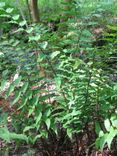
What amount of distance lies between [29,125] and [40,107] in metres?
0.32

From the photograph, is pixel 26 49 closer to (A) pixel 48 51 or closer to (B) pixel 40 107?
(A) pixel 48 51

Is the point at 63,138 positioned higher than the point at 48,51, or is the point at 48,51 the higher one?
the point at 48,51

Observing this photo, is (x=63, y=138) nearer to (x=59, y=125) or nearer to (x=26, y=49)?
(x=59, y=125)

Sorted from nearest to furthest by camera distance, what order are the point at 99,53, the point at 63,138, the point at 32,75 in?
the point at 99,53, the point at 32,75, the point at 63,138

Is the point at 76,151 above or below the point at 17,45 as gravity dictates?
below

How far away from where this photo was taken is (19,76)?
10.1 ft

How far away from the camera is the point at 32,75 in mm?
3186

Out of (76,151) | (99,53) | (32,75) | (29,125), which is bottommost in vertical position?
(76,151)

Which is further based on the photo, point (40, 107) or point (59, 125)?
point (59, 125)

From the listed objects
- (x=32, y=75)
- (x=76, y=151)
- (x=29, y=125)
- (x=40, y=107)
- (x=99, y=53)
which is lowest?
(x=76, y=151)

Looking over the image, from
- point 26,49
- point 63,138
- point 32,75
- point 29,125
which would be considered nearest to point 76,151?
point 63,138

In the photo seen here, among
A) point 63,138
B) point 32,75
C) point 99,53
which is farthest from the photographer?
point 63,138

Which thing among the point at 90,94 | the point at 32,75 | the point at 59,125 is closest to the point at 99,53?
the point at 90,94

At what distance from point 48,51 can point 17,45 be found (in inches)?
11.7
